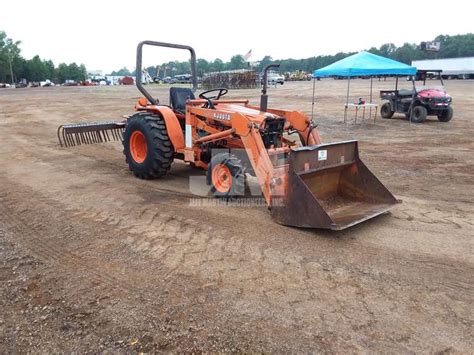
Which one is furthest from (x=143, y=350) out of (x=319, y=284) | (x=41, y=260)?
(x=41, y=260)

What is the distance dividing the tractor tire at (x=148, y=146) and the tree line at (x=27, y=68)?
81.5 m

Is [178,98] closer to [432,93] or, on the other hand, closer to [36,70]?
[432,93]

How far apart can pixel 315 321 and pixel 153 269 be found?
4.82 ft

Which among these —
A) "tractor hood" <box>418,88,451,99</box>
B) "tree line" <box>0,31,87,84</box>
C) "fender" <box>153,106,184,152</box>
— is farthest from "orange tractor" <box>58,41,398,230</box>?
"tree line" <box>0,31,87,84</box>

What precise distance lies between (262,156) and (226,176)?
0.76 metres

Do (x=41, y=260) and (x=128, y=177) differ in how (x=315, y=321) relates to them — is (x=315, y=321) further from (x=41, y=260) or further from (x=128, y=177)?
(x=128, y=177)

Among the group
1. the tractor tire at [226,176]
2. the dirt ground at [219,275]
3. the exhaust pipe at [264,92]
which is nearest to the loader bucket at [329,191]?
the dirt ground at [219,275]

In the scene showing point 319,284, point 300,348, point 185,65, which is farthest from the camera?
point 185,65

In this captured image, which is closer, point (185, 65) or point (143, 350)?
point (143, 350)

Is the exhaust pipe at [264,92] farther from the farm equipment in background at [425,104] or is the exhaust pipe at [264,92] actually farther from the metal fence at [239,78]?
the metal fence at [239,78]

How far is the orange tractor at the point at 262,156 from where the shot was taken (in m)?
4.52

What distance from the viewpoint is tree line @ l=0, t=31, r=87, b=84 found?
256ft

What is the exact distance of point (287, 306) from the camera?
3.14m

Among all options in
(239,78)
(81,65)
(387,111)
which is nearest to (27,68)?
(81,65)
